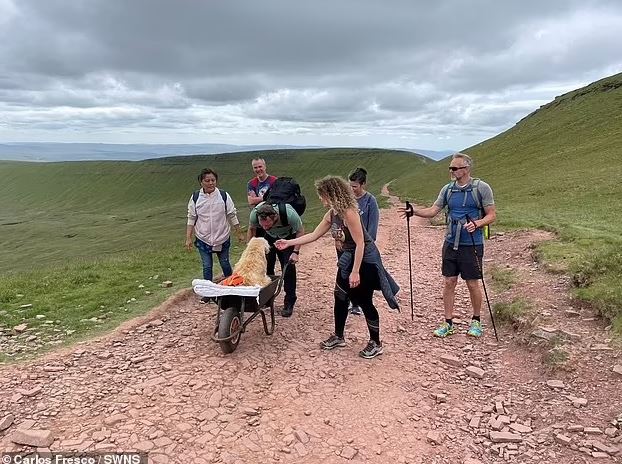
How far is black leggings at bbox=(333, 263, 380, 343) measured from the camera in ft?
21.5

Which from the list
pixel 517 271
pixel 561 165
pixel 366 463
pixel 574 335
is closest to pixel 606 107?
pixel 561 165

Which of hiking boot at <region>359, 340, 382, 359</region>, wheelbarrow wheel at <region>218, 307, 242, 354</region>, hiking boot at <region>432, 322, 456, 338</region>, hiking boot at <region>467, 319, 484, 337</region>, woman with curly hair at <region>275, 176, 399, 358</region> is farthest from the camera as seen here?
hiking boot at <region>432, 322, 456, 338</region>

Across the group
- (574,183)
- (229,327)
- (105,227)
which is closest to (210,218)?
(229,327)

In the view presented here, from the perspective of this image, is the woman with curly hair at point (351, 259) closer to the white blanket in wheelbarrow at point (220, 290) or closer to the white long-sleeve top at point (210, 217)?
the white blanket in wheelbarrow at point (220, 290)

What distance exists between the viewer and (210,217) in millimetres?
9062

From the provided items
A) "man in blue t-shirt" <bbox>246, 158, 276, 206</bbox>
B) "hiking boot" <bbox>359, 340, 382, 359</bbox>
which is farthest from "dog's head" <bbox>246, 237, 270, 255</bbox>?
"hiking boot" <bbox>359, 340, 382, 359</bbox>

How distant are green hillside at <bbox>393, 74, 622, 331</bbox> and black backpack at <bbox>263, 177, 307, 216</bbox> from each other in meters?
5.06

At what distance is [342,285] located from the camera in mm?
6750

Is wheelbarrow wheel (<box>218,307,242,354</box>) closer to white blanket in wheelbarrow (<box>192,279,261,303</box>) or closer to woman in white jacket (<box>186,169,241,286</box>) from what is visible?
white blanket in wheelbarrow (<box>192,279,261,303</box>)

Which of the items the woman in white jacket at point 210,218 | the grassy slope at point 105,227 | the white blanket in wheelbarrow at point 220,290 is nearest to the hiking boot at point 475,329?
the white blanket in wheelbarrow at point 220,290

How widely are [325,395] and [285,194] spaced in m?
3.55

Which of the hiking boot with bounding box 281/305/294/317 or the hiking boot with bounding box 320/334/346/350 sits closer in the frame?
the hiking boot with bounding box 320/334/346/350

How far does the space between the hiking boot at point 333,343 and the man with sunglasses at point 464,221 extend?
1.68 meters

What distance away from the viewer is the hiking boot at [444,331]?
773 centimetres
